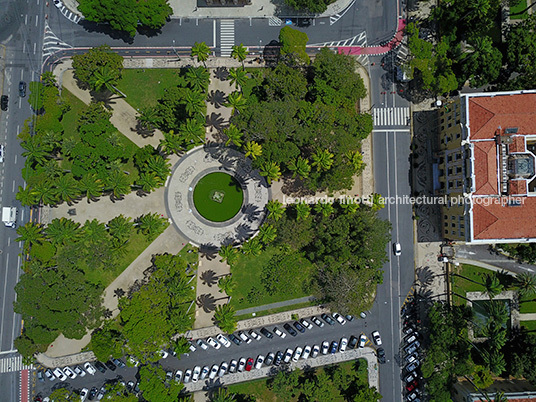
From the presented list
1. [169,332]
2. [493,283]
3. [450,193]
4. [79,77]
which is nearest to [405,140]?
[450,193]

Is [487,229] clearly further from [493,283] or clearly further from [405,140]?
[405,140]

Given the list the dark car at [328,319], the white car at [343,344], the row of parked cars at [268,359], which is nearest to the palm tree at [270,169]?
the dark car at [328,319]

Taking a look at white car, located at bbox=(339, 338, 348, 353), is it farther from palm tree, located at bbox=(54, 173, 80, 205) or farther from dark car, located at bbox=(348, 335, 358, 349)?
palm tree, located at bbox=(54, 173, 80, 205)

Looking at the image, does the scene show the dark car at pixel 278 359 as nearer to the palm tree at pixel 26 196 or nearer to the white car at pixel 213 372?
the white car at pixel 213 372

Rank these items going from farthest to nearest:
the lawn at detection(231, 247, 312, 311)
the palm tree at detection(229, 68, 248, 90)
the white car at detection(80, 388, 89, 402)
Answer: the lawn at detection(231, 247, 312, 311), the white car at detection(80, 388, 89, 402), the palm tree at detection(229, 68, 248, 90)

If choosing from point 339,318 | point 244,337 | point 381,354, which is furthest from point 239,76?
point 381,354

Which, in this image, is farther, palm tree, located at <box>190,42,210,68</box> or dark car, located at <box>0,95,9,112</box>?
dark car, located at <box>0,95,9,112</box>

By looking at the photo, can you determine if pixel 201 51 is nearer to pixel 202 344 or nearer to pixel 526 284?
pixel 202 344

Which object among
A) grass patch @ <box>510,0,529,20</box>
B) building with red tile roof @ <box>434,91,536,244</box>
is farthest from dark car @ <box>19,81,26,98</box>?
grass patch @ <box>510,0,529,20</box>
